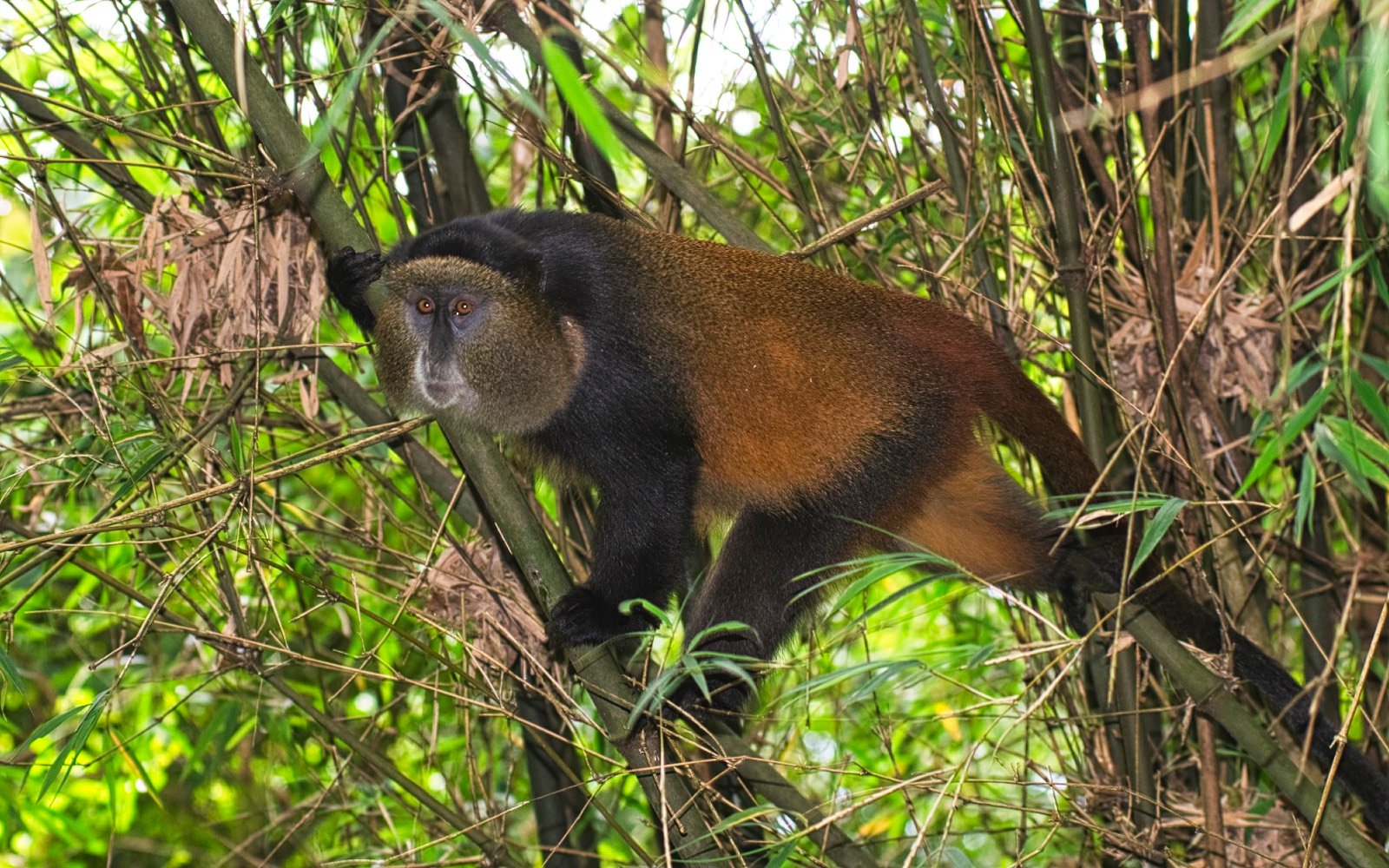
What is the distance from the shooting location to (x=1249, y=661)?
2.86m

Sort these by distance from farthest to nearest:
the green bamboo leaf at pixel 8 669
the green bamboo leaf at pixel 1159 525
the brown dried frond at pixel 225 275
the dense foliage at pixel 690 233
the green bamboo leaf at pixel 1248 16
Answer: the brown dried frond at pixel 225 275 → the dense foliage at pixel 690 233 → the green bamboo leaf at pixel 8 669 → the green bamboo leaf at pixel 1159 525 → the green bamboo leaf at pixel 1248 16

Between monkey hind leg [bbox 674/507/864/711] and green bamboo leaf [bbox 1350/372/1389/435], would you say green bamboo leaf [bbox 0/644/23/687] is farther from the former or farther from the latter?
green bamboo leaf [bbox 1350/372/1389/435]

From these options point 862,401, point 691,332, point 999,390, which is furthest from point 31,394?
point 999,390

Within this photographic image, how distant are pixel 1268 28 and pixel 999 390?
3.77ft

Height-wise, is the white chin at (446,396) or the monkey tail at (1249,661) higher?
the white chin at (446,396)

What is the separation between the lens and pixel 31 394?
376 cm

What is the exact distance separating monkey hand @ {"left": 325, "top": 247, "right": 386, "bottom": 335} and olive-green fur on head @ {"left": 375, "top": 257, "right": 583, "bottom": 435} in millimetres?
62

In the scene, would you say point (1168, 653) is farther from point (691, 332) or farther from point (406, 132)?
point (406, 132)

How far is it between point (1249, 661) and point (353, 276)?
2168 mm

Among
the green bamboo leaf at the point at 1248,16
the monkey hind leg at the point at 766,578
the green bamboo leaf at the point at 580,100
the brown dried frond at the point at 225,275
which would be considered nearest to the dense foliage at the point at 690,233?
the brown dried frond at the point at 225,275

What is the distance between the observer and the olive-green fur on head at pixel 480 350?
2.99m

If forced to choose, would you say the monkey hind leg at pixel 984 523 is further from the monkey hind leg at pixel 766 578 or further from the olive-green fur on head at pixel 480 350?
the olive-green fur on head at pixel 480 350

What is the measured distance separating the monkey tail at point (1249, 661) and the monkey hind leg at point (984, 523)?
0.12 meters

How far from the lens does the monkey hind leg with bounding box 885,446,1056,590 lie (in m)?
3.02
